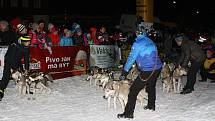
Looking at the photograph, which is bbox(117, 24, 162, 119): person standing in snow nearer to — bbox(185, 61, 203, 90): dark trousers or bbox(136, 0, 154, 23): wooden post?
bbox(185, 61, 203, 90): dark trousers

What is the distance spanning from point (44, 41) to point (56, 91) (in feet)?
7.57

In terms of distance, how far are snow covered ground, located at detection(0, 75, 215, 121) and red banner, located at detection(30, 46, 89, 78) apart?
48.8 inches

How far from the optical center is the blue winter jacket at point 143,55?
8.41m

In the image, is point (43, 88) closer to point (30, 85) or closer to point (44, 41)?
point (30, 85)

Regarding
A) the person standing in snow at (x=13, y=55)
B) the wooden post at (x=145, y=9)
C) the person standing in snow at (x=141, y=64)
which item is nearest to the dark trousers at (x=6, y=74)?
the person standing in snow at (x=13, y=55)

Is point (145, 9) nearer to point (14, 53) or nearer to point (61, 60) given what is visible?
point (61, 60)

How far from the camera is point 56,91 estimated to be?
12.4m

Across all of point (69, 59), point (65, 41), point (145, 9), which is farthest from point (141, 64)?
point (145, 9)

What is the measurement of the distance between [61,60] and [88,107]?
4852 millimetres

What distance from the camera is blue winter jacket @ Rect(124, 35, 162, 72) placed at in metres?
8.41

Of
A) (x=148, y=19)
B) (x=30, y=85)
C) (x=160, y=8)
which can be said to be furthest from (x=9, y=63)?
(x=160, y=8)

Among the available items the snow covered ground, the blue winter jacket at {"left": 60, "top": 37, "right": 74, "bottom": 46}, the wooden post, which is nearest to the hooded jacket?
the snow covered ground

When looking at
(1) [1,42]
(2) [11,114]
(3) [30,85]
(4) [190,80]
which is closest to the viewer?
(2) [11,114]

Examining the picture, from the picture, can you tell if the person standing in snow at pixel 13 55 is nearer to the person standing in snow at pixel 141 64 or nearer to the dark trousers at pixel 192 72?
the person standing in snow at pixel 141 64
